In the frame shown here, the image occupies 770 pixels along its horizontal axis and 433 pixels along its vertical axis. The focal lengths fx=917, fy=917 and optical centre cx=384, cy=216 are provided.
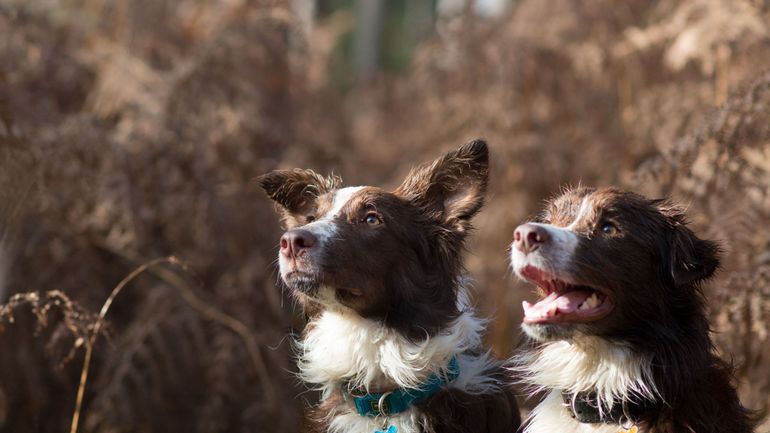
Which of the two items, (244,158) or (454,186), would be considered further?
(244,158)

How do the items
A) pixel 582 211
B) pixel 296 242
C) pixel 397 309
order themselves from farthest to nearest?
pixel 397 309 → pixel 296 242 → pixel 582 211

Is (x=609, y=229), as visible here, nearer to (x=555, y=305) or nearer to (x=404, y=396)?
(x=555, y=305)

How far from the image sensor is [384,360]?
4227 mm

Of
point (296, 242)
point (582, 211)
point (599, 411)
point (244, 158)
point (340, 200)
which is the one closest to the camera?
point (599, 411)

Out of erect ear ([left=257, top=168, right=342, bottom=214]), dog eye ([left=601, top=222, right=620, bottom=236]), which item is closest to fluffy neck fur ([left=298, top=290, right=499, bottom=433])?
erect ear ([left=257, top=168, right=342, bottom=214])

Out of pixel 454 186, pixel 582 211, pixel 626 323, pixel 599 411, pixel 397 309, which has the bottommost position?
pixel 599 411

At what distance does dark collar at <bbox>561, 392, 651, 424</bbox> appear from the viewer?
3652 millimetres

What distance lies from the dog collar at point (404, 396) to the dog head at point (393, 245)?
210 mm

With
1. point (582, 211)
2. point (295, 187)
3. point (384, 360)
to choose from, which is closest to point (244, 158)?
point (295, 187)

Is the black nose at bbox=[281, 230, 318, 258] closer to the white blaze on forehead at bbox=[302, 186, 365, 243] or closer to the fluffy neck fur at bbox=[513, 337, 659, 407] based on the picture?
the white blaze on forehead at bbox=[302, 186, 365, 243]

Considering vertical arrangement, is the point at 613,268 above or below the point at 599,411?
above

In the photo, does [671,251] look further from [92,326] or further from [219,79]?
[219,79]

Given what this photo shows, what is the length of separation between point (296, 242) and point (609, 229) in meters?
1.37

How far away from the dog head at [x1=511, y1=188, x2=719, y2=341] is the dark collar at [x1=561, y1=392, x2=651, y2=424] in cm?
28
